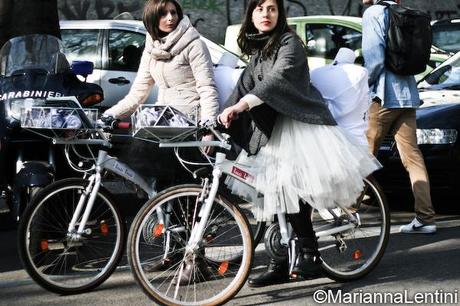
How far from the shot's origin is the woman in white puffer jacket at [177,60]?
546 cm

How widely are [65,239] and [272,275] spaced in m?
1.25

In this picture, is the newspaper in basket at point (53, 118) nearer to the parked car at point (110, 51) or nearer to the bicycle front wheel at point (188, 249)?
the bicycle front wheel at point (188, 249)

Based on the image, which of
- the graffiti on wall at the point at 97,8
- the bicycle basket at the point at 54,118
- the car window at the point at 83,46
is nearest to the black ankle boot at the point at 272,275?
the bicycle basket at the point at 54,118

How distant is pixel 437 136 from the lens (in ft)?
25.8

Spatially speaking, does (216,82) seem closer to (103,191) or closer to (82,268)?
(103,191)

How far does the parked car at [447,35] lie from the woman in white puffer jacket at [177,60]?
35.9ft

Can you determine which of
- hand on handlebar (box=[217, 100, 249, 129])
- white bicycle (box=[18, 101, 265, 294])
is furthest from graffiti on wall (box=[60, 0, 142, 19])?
hand on handlebar (box=[217, 100, 249, 129])

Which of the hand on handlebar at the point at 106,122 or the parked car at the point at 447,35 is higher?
the hand on handlebar at the point at 106,122

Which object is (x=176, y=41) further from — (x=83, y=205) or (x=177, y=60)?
(x=83, y=205)

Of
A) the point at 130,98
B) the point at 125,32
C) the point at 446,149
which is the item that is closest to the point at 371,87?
the point at 446,149

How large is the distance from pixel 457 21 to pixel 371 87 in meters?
9.61

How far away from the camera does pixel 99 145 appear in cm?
542

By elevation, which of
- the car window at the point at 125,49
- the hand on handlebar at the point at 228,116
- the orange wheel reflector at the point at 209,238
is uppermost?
the hand on handlebar at the point at 228,116

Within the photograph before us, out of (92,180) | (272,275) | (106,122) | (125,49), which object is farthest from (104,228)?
(125,49)
